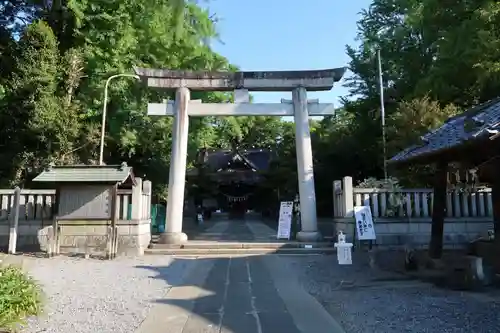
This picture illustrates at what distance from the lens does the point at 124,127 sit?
1966cm

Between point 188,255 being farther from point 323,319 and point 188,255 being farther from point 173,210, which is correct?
point 323,319

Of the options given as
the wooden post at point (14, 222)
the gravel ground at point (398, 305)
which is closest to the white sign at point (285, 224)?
the gravel ground at point (398, 305)

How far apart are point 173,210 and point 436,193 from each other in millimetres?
8419

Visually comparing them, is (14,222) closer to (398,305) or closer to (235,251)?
(235,251)

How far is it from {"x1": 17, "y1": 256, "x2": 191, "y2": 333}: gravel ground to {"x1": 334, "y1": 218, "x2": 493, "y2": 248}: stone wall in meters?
5.95

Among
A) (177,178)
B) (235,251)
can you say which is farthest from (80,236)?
(235,251)

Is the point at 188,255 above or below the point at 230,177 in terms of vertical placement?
→ below

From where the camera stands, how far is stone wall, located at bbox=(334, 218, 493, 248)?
13.3 metres

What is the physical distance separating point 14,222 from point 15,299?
9052 mm

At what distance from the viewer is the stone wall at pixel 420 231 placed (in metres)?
13.3

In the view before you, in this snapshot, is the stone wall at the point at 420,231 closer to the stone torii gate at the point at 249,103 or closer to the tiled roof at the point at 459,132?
the stone torii gate at the point at 249,103

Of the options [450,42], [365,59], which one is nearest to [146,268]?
[450,42]

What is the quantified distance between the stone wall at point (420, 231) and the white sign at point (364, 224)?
446mm

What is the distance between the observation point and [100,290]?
308 inches
